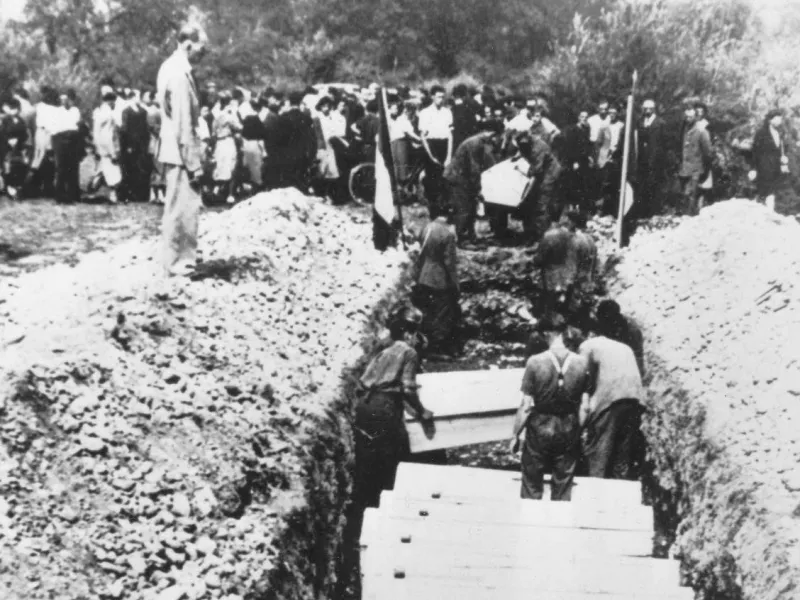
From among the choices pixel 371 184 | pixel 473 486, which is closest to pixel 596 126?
pixel 371 184

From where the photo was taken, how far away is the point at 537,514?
21.6 feet

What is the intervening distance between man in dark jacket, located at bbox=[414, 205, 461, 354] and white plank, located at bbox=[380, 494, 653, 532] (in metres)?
4.99

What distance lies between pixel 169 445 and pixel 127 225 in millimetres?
9736

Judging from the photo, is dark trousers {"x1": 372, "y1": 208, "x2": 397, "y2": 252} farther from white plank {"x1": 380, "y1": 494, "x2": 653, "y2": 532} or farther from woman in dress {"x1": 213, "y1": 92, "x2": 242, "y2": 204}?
woman in dress {"x1": 213, "y1": 92, "x2": 242, "y2": 204}

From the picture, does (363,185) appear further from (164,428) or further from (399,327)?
(164,428)

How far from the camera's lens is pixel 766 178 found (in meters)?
17.0

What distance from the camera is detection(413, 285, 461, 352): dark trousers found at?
11758 millimetres

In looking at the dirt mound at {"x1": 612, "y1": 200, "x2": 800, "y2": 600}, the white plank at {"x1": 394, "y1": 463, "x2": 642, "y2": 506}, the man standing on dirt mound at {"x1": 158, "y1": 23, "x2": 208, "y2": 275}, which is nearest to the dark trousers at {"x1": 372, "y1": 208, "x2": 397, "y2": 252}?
the man standing on dirt mound at {"x1": 158, "y1": 23, "x2": 208, "y2": 275}

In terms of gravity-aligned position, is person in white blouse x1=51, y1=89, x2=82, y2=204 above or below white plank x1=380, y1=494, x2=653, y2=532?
above

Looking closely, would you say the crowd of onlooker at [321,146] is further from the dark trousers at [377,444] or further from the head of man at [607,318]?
the dark trousers at [377,444]

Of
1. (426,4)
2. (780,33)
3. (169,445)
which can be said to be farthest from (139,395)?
(426,4)

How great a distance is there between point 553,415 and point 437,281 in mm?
3949

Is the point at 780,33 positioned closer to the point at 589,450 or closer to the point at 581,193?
the point at 581,193

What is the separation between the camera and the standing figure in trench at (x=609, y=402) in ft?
27.4
